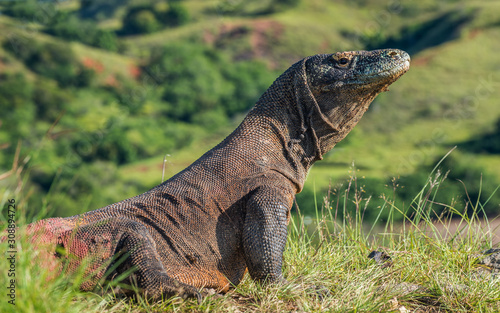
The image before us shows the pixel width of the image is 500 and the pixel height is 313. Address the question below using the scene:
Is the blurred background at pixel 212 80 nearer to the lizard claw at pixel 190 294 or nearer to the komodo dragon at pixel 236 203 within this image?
the komodo dragon at pixel 236 203

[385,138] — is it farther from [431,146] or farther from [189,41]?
[189,41]

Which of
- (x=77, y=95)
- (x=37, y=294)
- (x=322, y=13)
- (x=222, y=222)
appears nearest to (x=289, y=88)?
(x=222, y=222)

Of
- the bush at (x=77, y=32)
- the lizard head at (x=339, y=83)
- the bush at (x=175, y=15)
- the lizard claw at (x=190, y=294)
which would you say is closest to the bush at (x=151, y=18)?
the bush at (x=175, y=15)

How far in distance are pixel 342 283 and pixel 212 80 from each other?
542 feet

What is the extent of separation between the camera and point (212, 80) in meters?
169

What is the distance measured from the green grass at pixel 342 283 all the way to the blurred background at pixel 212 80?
260 ft

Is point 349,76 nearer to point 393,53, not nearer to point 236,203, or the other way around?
point 393,53

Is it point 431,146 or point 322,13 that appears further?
point 322,13

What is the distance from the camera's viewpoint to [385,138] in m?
124

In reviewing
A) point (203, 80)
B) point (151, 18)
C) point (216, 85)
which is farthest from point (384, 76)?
point (151, 18)

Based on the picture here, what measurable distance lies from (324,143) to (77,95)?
491ft

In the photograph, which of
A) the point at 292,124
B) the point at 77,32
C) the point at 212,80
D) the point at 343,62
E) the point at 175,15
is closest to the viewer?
the point at 343,62

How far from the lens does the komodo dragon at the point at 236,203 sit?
589cm

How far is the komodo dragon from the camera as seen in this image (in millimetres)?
5892
